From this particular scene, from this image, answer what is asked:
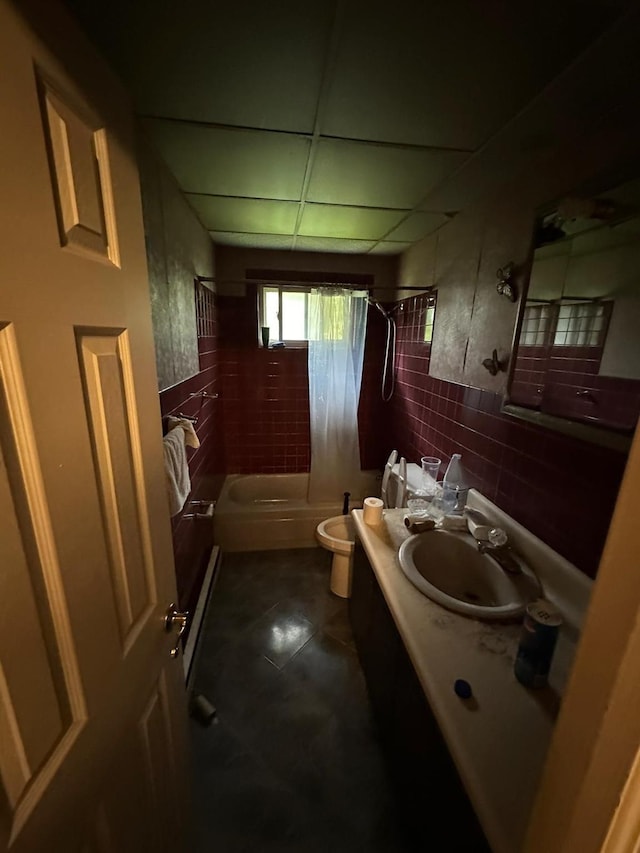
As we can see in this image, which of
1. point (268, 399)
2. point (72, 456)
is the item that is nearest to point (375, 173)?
point (72, 456)

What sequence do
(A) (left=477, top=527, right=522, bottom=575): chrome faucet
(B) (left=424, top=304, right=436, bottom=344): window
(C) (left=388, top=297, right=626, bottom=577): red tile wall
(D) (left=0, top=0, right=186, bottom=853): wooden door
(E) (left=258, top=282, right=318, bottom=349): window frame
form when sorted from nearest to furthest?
(D) (left=0, top=0, right=186, bottom=853): wooden door, (C) (left=388, top=297, right=626, bottom=577): red tile wall, (A) (left=477, top=527, right=522, bottom=575): chrome faucet, (B) (left=424, top=304, right=436, bottom=344): window, (E) (left=258, top=282, right=318, bottom=349): window frame

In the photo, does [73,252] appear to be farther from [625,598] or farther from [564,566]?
[564,566]

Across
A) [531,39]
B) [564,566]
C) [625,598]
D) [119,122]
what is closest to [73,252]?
[119,122]

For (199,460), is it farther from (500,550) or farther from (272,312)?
(500,550)

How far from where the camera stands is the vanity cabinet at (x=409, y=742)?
0.81 meters

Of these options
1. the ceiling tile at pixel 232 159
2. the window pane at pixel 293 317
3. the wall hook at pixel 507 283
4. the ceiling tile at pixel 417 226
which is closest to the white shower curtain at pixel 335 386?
the window pane at pixel 293 317

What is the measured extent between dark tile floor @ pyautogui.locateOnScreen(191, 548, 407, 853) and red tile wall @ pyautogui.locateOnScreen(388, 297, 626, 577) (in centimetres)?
120

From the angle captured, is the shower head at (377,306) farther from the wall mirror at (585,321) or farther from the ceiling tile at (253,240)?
the wall mirror at (585,321)

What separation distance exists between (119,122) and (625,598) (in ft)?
3.51


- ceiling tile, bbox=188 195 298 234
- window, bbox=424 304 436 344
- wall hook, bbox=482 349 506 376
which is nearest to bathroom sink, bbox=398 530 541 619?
wall hook, bbox=482 349 506 376

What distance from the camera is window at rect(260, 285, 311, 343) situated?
9.64ft

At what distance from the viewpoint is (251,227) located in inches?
86.7

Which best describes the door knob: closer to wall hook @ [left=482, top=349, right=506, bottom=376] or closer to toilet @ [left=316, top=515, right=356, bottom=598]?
toilet @ [left=316, top=515, right=356, bottom=598]

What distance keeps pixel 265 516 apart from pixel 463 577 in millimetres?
1643
